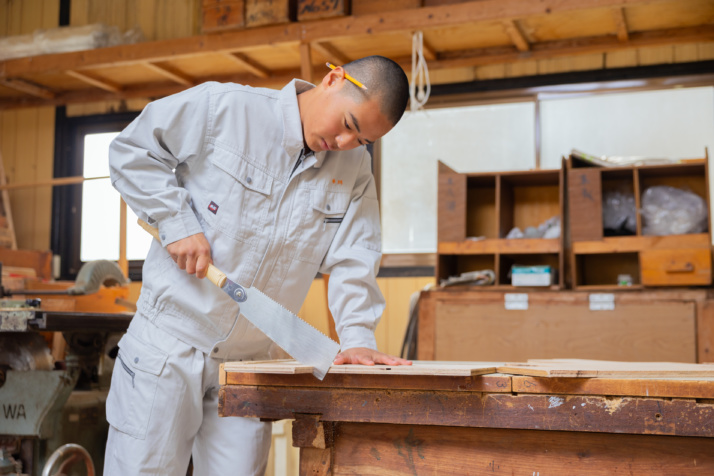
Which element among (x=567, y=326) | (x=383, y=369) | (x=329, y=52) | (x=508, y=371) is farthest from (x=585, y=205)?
(x=383, y=369)

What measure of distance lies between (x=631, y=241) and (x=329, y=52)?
248 centimetres

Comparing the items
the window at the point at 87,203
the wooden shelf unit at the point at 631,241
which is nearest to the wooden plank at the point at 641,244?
the wooden shelf unit at the point at 631,241

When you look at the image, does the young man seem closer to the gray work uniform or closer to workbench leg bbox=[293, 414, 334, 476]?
the gray work uniform

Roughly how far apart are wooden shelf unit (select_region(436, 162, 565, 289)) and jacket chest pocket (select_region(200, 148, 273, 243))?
232 centimetres

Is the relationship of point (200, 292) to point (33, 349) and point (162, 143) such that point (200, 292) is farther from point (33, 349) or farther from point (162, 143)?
point (33, 349)

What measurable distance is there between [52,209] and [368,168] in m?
5.02

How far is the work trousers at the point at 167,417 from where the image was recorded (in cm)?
165

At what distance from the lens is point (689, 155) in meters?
4.71

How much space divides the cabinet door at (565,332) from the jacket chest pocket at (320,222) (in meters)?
2.04

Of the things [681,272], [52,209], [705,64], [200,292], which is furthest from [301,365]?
[52,209]

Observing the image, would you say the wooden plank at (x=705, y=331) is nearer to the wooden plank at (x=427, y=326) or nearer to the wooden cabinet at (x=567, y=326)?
the wooden cabinet at (x=567, y=326)

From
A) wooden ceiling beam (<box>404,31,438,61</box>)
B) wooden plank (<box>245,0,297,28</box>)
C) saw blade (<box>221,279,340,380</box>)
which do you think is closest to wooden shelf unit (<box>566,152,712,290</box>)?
wooden ceiling beam (<box>404,31,438,61</box>)

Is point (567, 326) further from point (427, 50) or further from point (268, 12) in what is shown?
point (268, 12)

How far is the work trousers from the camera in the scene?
65.0 inches
